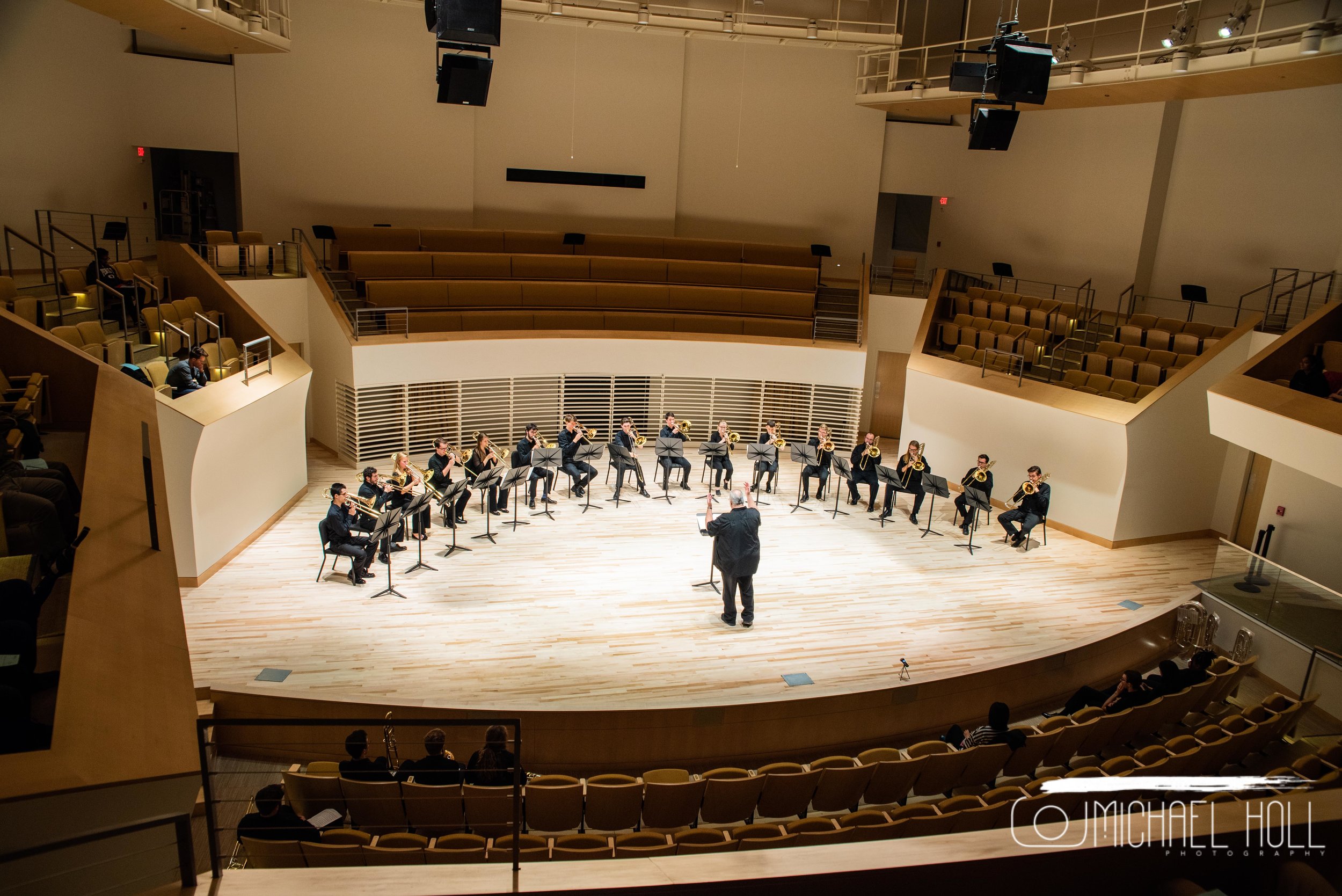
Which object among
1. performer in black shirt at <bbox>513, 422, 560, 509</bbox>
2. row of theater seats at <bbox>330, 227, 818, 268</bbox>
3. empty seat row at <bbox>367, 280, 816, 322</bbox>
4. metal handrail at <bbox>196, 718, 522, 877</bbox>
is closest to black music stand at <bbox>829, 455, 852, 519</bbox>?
empty seat row at <bbox>367, 280, 816, 322</bbox>

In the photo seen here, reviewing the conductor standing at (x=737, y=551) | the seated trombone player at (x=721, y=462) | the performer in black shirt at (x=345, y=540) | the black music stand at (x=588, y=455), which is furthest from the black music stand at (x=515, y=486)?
the conductor standing at (x=737, y=551)

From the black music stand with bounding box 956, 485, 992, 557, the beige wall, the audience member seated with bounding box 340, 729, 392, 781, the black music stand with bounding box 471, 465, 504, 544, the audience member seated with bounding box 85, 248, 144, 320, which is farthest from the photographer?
the beige wall

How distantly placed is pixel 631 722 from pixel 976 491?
18.0 feet

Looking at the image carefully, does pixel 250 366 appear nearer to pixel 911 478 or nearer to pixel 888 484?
pixel 888 484

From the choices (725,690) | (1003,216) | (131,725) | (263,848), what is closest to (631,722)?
(725,690)

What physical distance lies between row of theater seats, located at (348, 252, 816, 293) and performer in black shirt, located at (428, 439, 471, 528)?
4.18m

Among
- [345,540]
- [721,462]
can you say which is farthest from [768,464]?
[345,540]

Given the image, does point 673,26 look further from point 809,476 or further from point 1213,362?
point 1213,362

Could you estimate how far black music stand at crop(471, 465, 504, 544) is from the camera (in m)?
9.10

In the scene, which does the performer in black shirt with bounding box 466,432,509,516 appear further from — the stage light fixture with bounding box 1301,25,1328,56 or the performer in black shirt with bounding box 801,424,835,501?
the stage light fixture with bounding box 1301,25,1328,56

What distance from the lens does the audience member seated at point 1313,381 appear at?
27.0 feet

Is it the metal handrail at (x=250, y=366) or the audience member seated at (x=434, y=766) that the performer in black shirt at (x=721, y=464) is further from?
the audience member seated at (x=434, y=766)

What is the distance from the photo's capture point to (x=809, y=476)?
37.5 feet

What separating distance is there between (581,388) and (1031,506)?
6390mm
